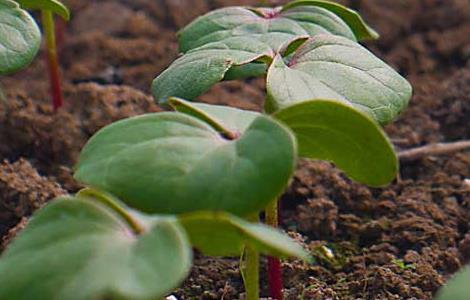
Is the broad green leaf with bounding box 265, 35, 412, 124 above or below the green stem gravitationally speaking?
above

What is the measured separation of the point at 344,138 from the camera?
106 cm

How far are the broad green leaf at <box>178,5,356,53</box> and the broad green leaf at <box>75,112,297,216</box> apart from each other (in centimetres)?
47

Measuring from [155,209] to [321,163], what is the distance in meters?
0.89

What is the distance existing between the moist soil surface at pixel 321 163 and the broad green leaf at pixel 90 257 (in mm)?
572

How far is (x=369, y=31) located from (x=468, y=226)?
374 millimetres

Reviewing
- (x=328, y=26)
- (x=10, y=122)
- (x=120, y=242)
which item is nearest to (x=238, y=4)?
(x=10, y=122)

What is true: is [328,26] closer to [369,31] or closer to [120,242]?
[369,31]

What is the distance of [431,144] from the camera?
1.88 meters

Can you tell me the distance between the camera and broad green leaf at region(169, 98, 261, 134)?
104 centimetres

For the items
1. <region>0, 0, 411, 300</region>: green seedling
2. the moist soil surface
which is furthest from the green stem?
the moist soil surface

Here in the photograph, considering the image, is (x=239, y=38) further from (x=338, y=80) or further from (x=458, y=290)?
(x=458, y=290)

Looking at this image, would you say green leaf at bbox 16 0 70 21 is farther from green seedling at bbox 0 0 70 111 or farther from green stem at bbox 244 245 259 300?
green stem at bbox 244 245 259 300

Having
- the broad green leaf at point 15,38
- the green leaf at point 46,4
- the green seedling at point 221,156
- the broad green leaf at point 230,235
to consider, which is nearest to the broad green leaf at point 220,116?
the green seedling at point 221,156

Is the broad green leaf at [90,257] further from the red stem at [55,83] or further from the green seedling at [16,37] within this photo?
the red stem at [55,83]
